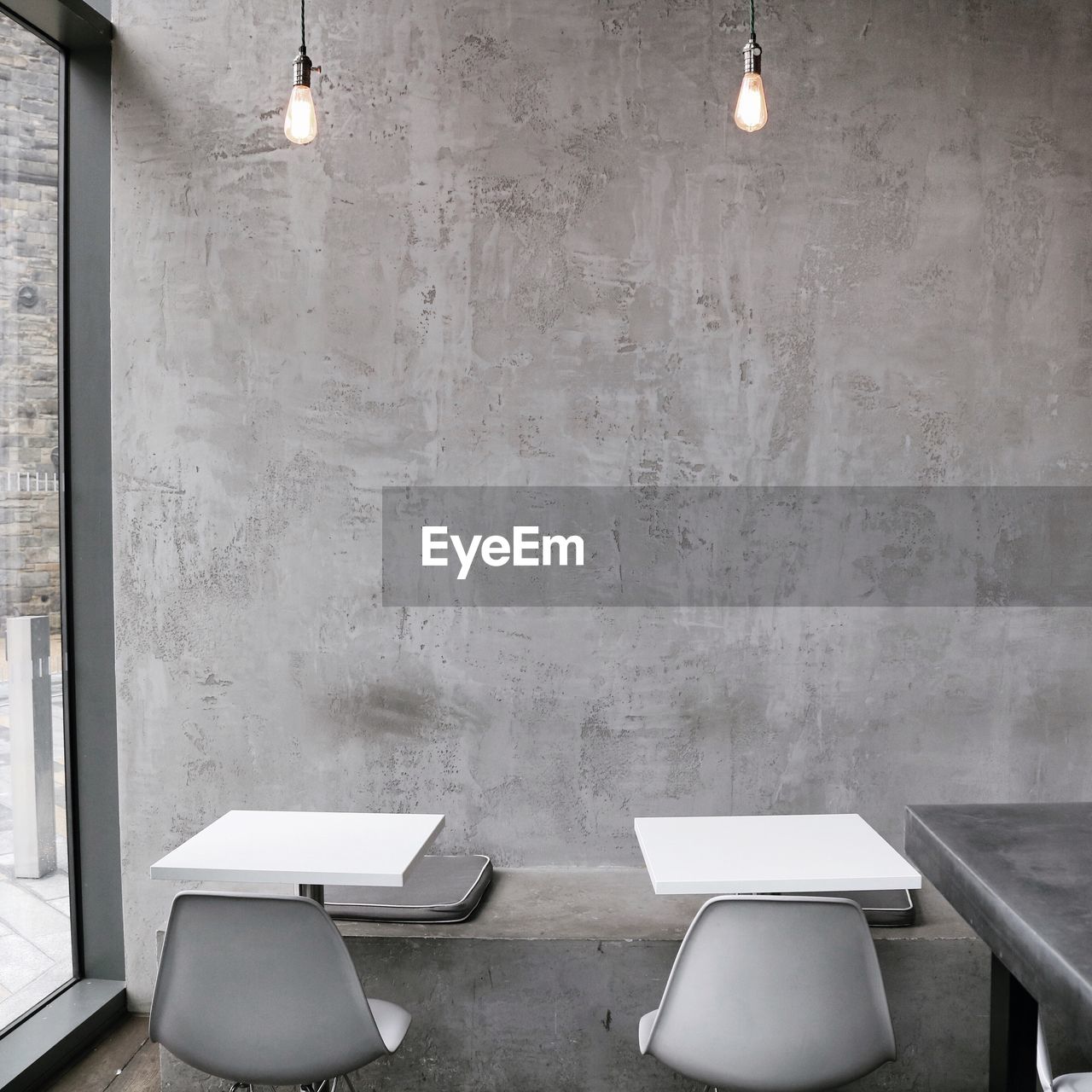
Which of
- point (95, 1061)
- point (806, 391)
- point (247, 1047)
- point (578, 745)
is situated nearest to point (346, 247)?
point (806, 391)

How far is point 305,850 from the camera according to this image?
2131mm

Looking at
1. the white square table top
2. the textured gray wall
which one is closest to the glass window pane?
the textured gray wall

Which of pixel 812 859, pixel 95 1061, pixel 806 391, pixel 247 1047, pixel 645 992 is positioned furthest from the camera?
pixel 806 391

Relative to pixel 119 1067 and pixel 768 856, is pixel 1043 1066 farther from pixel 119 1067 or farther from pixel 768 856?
pixel 119 1067

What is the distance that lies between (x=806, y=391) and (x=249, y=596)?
199 cm

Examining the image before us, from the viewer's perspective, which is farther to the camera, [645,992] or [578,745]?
[578,745]

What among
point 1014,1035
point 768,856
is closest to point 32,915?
point 768,856

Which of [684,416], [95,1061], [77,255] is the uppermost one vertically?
[77,255]

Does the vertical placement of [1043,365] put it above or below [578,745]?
above

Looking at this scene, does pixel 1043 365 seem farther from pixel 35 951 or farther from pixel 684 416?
pixel 35 951

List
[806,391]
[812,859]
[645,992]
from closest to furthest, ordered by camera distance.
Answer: [812,859], [645,992], [806,391]

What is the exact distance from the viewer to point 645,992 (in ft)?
8.00

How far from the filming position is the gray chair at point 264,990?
5.77 ft

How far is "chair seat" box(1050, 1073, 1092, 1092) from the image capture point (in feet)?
4.59
